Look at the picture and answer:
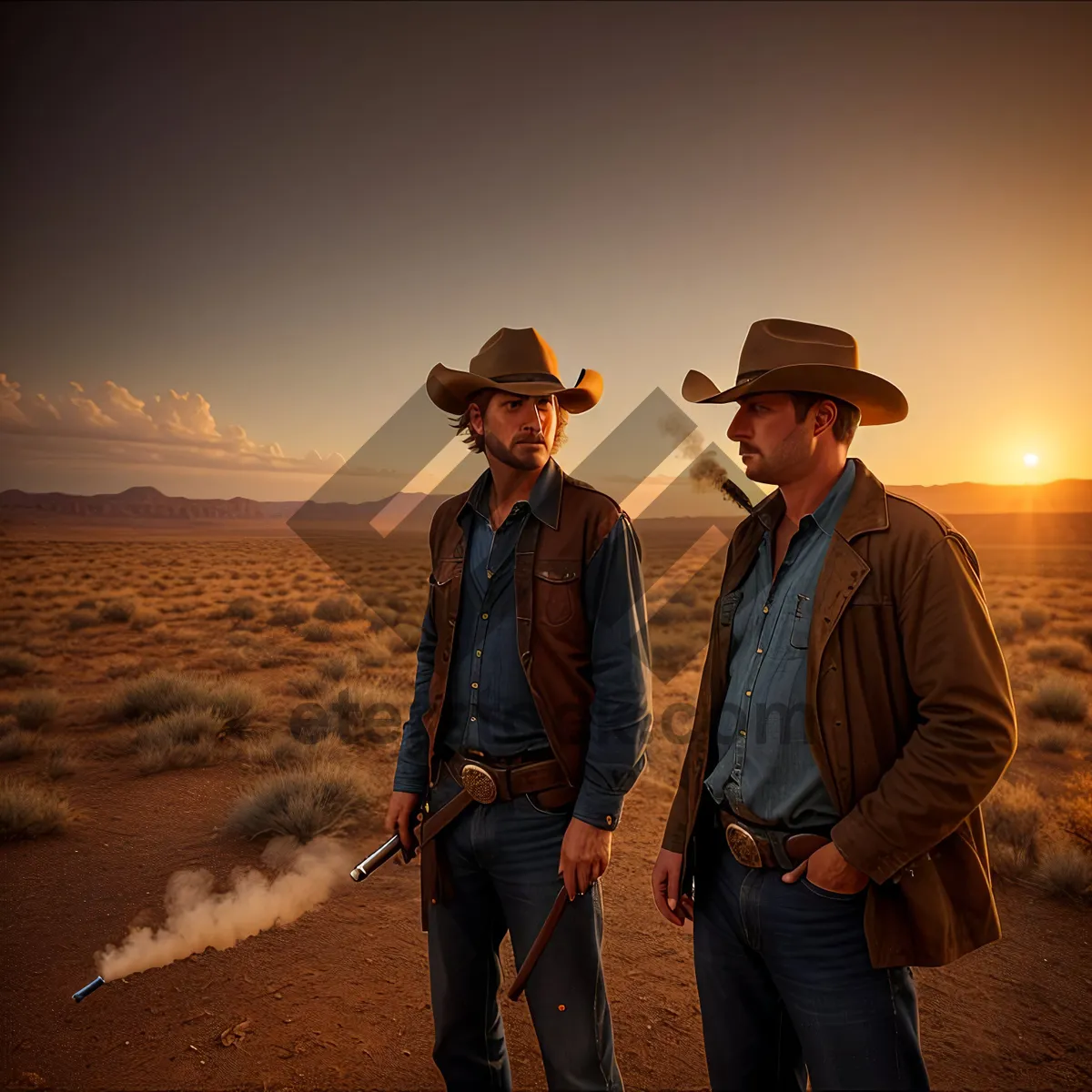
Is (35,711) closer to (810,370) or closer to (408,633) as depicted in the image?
(408,633)

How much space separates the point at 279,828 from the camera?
5.75 m

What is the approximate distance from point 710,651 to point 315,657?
1259 centimetres

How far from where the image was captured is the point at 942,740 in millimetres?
1563

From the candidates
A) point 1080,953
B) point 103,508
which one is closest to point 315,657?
point 1080,953

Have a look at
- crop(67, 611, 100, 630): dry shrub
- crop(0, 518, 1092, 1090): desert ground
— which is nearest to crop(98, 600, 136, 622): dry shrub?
crop(67, 611, 100, 630): dry shrub

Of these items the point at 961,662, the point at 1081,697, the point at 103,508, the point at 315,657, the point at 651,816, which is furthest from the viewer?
the point at 103,508

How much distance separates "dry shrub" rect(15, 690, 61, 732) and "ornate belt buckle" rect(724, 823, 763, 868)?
9.57 meters

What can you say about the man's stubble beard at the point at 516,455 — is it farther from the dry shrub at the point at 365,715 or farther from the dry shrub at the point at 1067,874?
the dry shrub at the point at 365,715

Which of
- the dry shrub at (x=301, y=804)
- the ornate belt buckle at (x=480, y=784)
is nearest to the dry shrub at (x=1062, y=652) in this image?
the dry shrub at (x=301, y=804)

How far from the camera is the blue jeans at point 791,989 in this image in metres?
1.62

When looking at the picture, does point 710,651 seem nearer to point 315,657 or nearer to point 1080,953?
point 1080,953

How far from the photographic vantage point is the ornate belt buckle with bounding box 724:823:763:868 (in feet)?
5.92

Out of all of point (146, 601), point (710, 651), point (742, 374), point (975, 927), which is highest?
point (742, 374)

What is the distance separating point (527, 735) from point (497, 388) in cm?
117
